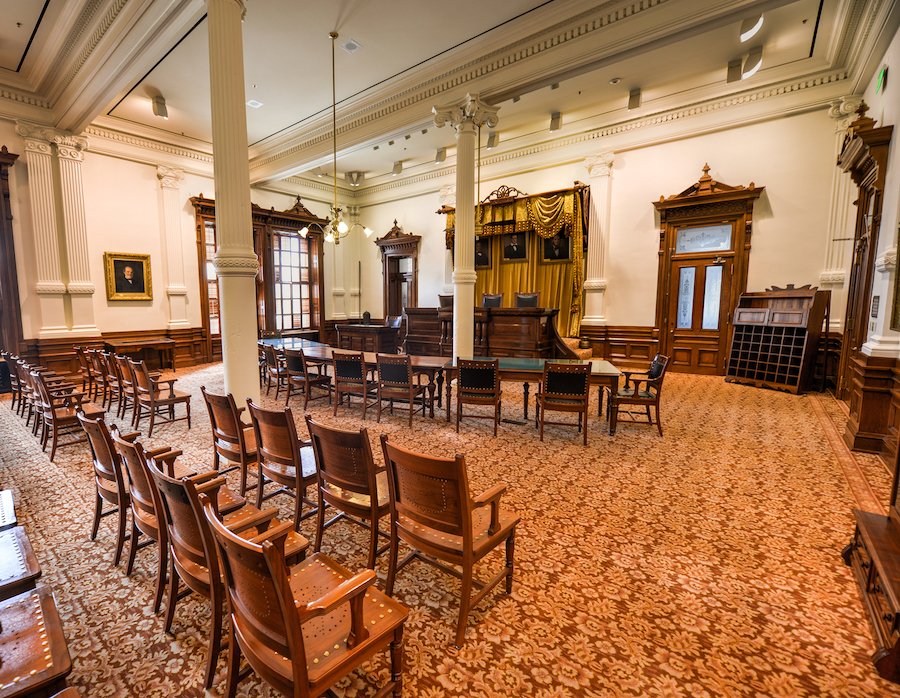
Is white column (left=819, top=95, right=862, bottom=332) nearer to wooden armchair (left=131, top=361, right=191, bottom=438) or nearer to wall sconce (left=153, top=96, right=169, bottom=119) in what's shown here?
wooden armchair (left=131, top=361, right=191, bottom=438)

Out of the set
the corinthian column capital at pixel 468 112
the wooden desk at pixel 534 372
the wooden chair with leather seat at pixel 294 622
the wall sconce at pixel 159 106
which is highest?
the wall sconce at pixel 159 106

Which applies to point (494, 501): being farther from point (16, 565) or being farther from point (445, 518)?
point (16, 565)

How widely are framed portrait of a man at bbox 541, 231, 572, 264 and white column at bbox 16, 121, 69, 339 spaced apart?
954 centimetres

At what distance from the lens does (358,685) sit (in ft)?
5.23

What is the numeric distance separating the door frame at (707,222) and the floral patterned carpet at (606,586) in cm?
427

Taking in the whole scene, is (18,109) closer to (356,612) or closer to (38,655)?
(38,655)

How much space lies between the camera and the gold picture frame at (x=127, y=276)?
27.1 ft

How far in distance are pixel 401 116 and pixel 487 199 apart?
377cm

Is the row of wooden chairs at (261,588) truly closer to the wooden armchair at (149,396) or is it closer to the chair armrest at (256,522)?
the chair armrest at (256,522)

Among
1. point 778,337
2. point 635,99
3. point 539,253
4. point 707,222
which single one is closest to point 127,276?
point 539,253

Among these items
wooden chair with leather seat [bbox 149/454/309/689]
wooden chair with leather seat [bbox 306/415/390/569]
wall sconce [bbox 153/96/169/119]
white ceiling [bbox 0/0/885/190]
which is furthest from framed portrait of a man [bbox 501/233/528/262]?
wooden chair with leather seat [bbox 149/454/309/689]

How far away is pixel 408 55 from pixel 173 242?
21.7 feet

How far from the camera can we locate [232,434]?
3.10 meters

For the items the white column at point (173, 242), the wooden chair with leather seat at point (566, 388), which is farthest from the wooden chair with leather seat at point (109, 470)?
the white column at point (173, 242)
